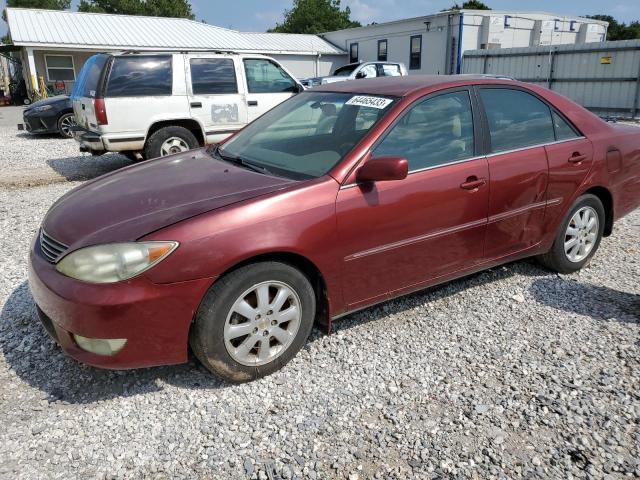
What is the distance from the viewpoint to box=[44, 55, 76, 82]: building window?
25.8 meters

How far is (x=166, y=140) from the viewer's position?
8.31 m

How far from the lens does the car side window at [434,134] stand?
11.1 ft

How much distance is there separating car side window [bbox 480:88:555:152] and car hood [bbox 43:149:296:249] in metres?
1.69

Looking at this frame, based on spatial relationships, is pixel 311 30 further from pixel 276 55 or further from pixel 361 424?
pixel 361 424

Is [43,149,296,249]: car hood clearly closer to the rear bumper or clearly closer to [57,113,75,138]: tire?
the rear bumper

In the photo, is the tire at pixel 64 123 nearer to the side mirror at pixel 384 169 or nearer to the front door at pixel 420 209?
the front door at pixel 420 209

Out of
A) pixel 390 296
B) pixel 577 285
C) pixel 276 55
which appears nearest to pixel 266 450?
pixel 390 296

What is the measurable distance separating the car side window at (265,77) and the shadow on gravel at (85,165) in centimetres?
284

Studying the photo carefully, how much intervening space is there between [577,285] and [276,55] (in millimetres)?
32104

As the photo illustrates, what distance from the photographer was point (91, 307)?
2553 millimetres

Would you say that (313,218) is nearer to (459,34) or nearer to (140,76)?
(140,76)

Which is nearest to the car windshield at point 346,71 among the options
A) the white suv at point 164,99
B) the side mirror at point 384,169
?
the white suv at point 164,99

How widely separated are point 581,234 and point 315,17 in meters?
57.1

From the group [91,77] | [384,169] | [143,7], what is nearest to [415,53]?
[91,77]
